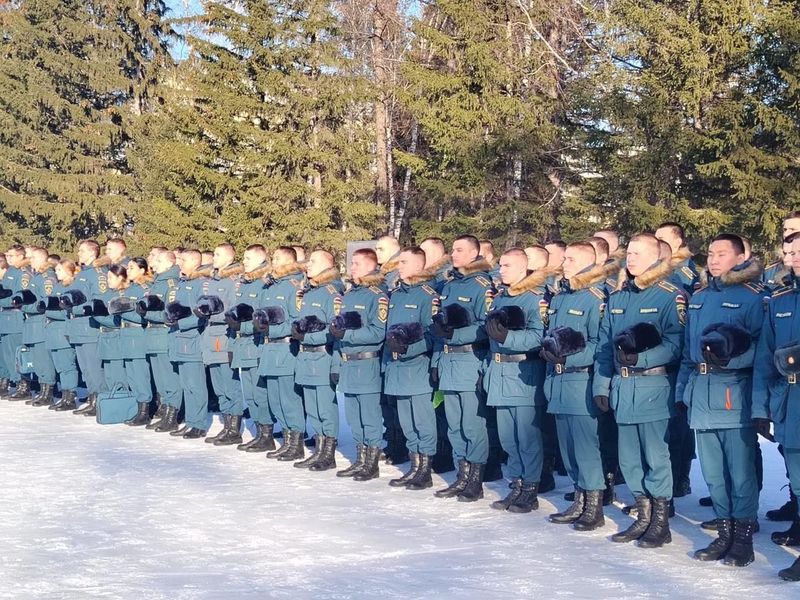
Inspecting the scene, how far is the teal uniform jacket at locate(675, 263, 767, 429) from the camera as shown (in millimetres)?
5930

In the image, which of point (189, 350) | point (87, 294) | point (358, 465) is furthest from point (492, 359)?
point (87, 294)

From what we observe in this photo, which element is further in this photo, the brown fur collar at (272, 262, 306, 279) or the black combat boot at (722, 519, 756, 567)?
the brown fur collar at (272, 262, 306, 279)

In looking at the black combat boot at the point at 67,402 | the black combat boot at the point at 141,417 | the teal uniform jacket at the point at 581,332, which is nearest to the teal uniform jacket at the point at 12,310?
the black combat boot at the point at 67,402

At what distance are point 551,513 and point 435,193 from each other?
51.2 ft

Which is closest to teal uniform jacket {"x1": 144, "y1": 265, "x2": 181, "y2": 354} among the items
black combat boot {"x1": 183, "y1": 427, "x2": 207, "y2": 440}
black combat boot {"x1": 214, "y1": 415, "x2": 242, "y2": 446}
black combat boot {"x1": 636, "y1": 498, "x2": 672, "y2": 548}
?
black combat boot {"x1": 183, "y1": 427, "x2": 207, "y2": 440}

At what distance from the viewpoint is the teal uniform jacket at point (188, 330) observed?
10.6 metres

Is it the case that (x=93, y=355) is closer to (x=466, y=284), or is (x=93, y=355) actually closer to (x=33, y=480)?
(x=33, y=480)

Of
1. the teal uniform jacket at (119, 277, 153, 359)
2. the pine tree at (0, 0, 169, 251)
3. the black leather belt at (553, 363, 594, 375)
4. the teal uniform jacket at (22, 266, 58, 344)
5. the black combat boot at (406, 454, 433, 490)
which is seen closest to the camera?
the black leather belt at (553, 363, 594, 375)

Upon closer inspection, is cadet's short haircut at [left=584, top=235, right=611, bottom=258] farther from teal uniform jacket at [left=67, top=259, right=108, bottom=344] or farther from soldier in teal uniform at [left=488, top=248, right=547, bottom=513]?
teal uniform jacket at [left=67, top=259, right=108, bottom=344]

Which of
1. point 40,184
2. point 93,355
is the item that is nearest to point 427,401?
point 93,355

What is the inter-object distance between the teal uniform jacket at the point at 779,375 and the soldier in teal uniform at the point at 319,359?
399cm

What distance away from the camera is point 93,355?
12336 mm

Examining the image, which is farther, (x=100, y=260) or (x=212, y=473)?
(x=100, y=260)

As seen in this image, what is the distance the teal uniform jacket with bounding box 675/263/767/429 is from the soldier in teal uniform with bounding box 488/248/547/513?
144 cm
